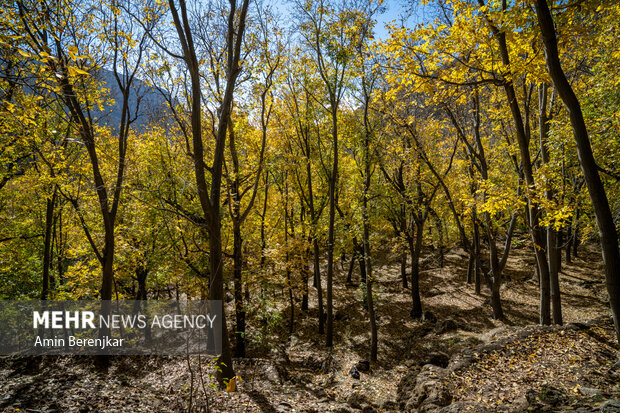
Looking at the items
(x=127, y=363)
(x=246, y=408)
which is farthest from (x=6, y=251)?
(x=246, y=408)

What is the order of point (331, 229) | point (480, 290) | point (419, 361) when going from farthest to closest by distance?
point (480, 290), point (331, 229), point (419, 361)

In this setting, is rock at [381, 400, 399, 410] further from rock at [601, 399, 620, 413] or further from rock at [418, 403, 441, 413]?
rock at [601, 399, 620, 413]

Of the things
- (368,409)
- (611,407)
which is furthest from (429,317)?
(611,407)

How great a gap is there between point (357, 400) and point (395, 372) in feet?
8.54

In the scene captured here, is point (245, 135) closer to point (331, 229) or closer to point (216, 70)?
point (216, 70)

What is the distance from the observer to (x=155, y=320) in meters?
15.3

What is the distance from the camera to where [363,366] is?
1048 cm

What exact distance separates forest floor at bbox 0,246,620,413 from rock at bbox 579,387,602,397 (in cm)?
2

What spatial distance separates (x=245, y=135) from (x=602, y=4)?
39.8 ft

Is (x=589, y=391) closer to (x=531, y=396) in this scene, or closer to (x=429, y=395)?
(x=531, y=396)

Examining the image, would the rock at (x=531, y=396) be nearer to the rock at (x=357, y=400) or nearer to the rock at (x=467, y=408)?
the rock at (x=467, y=408)

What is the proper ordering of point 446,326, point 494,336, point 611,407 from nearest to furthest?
point 611,407, point 494,336, point 446,326

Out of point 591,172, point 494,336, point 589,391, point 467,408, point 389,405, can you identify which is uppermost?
point 591,172

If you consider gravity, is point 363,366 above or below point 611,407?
below
